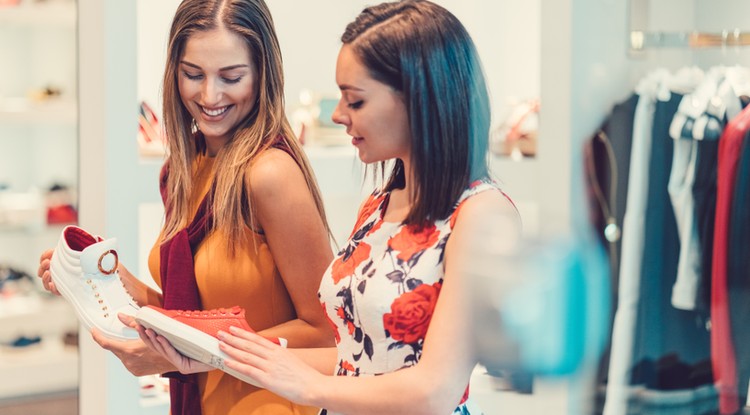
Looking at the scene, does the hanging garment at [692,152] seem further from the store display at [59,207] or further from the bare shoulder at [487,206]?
the store display at [59,207]

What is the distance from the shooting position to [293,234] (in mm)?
1307

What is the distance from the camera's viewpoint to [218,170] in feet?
4.48

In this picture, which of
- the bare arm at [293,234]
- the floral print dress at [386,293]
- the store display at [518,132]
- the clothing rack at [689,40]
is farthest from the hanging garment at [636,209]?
the floral print dress at [386,293]

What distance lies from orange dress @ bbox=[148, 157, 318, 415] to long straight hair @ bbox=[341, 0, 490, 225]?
0.38 m

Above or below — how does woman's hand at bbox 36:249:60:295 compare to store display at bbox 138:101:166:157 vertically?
below

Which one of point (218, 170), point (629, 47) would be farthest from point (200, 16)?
point (629, 47)

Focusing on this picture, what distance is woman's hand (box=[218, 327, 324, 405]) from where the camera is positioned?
39.9 inches

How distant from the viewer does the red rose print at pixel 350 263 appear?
110 cm

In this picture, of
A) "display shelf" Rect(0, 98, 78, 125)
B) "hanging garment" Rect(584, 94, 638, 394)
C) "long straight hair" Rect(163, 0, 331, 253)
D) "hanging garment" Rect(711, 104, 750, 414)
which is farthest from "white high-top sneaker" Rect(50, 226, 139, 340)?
"display shelf" Rect(0, 98, 78, 125)

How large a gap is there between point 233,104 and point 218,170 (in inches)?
3.8

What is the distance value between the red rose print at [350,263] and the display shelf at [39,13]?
260 centimetres

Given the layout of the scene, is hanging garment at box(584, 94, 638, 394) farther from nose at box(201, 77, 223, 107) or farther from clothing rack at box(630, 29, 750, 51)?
nose at box(201, 77, 223, 107)

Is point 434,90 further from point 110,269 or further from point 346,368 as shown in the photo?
point 110,269

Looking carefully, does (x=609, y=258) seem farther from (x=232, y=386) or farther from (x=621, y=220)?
(x=232, y=386)
